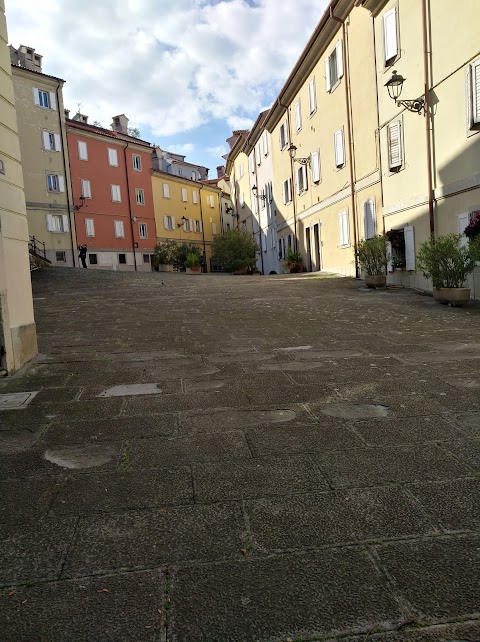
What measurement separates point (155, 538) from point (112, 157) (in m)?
42.1

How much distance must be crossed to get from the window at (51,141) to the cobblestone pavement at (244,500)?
32.9m

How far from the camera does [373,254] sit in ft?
50.4

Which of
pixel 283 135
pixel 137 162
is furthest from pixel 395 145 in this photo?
pixel 137 162

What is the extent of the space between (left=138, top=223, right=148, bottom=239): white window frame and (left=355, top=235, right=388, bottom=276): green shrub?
3041 centimetres

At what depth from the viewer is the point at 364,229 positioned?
59.6 ft

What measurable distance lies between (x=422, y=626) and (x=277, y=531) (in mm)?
764

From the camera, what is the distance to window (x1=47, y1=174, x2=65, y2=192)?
35.0m

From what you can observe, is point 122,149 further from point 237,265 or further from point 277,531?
point 277,531

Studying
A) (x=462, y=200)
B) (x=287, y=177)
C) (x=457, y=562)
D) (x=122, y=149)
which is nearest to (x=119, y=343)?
(x=457, y=562)

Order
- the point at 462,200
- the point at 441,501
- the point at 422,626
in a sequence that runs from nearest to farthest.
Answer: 1. the point at 422,626
2. the point at 441,501
3. the point at 462,200

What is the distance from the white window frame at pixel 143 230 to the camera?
142 feet

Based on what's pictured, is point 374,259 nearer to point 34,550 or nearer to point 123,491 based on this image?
point 123,491

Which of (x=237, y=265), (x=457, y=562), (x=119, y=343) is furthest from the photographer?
(x=237, y=265)

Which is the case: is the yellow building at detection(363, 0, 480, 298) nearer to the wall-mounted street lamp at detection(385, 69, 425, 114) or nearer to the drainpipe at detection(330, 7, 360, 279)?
the wall-mounted street lamp at detection(385, 69, 425, 114)
